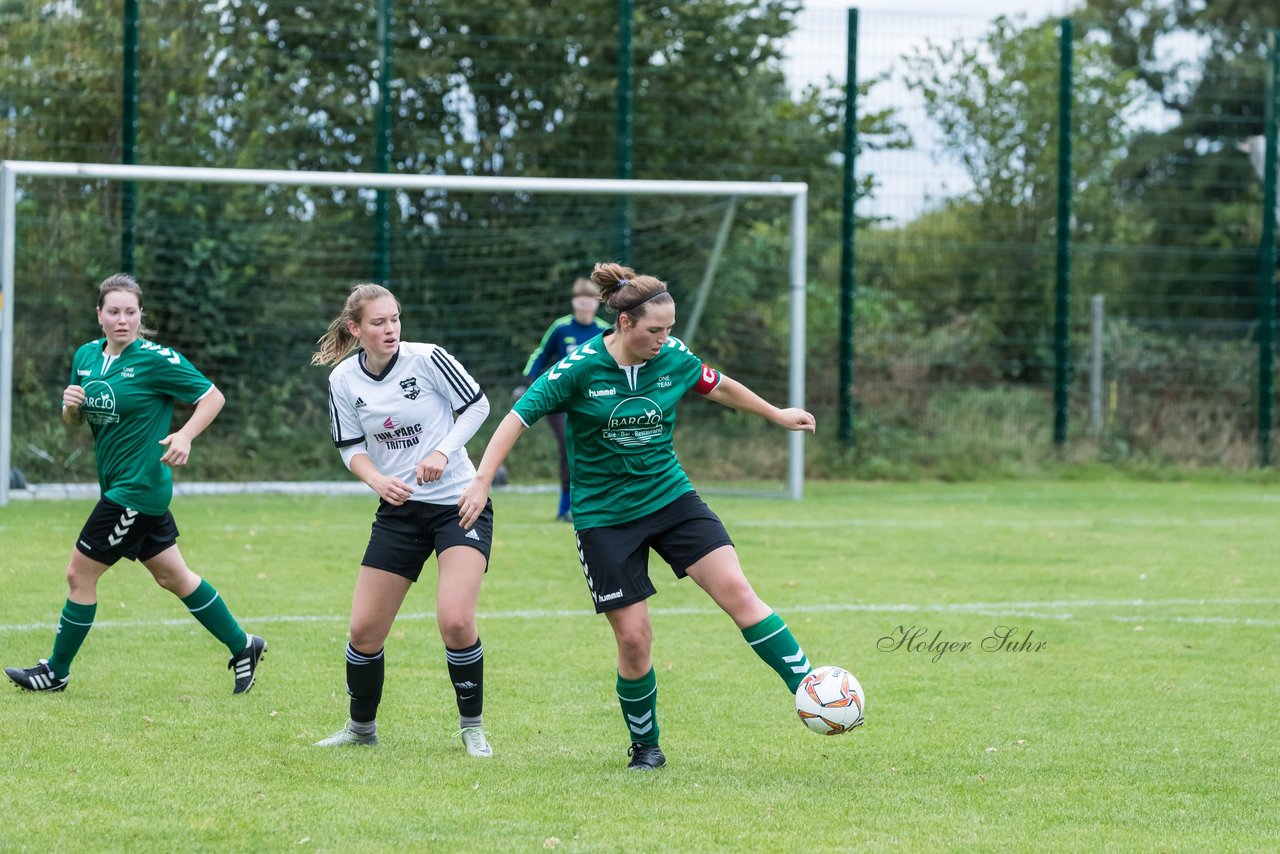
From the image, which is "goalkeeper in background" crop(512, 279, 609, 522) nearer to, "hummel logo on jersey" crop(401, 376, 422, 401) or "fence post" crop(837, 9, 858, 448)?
"fence post" crop(837, 9, 858, 448)

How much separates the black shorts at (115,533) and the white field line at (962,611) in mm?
1560

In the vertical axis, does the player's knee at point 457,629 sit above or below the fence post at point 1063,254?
below

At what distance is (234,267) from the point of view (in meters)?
15.5

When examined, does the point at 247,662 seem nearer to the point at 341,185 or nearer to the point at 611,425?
the point at 611,425

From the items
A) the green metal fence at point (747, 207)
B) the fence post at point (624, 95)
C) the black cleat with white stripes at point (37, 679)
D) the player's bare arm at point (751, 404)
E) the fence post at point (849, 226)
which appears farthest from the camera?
the fence post at point (849, 226)


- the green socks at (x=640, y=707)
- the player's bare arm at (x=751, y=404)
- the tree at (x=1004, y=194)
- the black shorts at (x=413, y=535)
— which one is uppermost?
the tree at (x=1004, y=194)

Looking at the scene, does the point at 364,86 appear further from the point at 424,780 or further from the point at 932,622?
the point at 424,780

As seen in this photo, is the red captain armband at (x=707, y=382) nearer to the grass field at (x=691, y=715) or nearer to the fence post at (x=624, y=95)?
the grass field at (x=691, y=715)

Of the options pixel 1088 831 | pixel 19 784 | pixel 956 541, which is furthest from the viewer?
pixel 956 541

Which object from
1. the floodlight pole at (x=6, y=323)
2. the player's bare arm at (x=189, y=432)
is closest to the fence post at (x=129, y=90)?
the floodlight pole at (x=6, y=323)

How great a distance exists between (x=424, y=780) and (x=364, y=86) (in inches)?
504

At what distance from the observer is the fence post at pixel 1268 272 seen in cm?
1911

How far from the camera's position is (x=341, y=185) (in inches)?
577

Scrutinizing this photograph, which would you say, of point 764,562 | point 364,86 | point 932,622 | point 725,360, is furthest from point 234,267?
point 932,622
